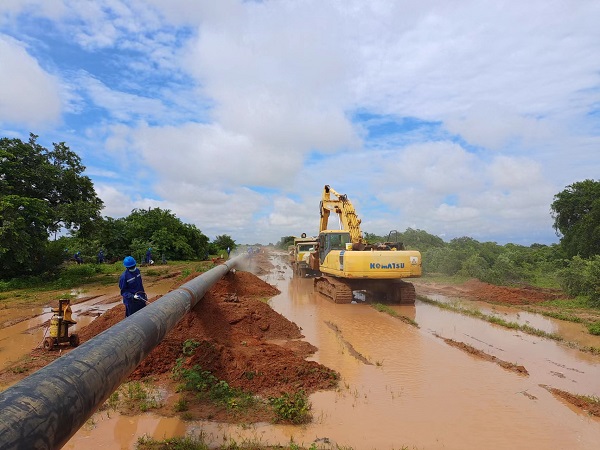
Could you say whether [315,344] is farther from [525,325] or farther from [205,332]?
[525,325]

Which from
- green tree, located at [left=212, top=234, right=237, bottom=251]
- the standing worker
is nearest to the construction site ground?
the standing worker

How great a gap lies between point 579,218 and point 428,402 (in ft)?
83.1

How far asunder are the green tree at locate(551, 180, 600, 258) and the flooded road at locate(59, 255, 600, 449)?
48.3 ft

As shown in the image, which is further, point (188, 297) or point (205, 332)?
point (205, 332)

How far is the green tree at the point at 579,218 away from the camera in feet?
70.5

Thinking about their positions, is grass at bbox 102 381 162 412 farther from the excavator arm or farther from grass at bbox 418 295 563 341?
the excavator arm

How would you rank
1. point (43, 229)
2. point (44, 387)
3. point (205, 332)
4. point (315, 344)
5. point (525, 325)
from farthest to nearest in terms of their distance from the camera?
point (43, 229), point (525, 325), point (315, 344), point (205, 332), point (44, 387)

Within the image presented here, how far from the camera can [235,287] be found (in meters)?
16.0

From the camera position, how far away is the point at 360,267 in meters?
13.1

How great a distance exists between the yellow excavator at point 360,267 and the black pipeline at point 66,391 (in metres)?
9.86

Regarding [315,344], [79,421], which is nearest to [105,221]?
[315,344]

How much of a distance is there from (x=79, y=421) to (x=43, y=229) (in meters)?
18.1

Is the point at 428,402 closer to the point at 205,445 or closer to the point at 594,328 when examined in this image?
the point at 205,445

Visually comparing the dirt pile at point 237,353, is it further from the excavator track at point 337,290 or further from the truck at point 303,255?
the truck at point 303,255
